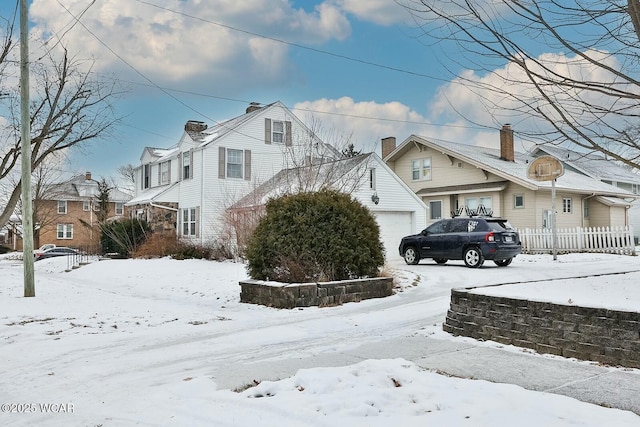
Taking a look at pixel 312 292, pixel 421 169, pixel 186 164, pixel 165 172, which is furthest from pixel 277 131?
pixel 312 292

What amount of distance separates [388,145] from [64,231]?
130 feet

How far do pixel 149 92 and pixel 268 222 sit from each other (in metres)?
11.6

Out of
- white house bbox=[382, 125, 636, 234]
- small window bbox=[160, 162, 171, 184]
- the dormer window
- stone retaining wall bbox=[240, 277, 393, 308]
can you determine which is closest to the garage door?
white house bbox=[382, 125, 636, 234]

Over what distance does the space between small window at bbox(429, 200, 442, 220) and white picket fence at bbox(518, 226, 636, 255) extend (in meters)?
6.63

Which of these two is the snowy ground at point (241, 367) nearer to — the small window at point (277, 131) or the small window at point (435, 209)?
the small window at point (277, 131)

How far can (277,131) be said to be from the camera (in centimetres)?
3075

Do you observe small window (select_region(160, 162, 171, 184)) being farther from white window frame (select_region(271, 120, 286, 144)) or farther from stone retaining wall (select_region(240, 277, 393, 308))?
stone retaining wall (select_region(240, 277, 393, 308))

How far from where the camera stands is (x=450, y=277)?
1495 cm

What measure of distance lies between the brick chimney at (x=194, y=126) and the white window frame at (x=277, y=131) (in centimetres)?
431

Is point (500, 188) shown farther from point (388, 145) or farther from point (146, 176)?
point (146, 176)

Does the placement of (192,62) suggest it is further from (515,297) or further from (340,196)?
(515,297)

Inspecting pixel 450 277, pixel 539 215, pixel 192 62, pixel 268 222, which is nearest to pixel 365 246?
pixel 268 222

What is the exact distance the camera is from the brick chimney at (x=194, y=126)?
31.0 m

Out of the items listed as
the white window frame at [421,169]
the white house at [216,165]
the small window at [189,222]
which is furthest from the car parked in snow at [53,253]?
the white window frame at [421,169]
